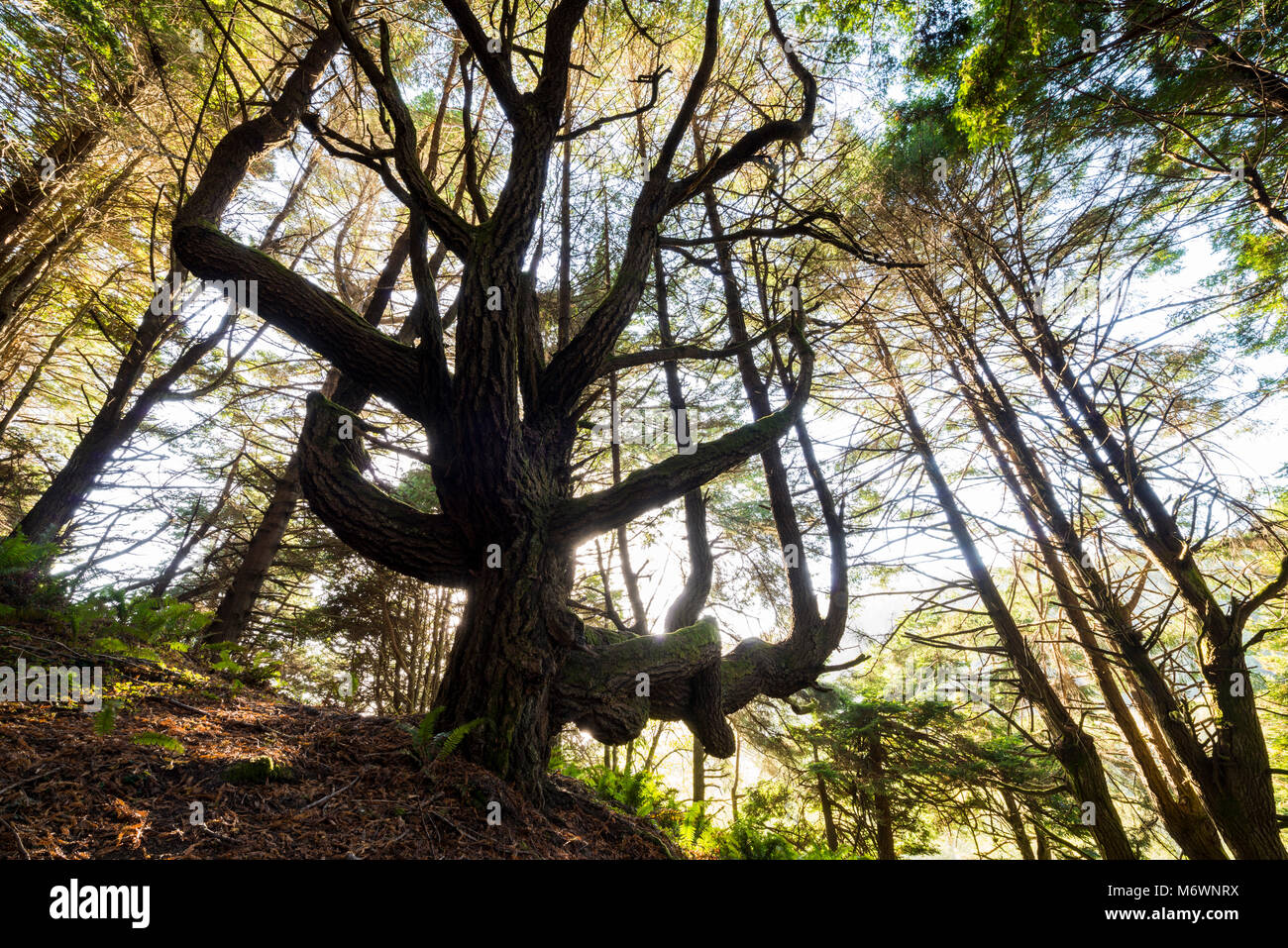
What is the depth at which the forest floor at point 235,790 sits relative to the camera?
180cm

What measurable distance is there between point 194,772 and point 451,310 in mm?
5374

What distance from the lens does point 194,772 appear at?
89.4 inches

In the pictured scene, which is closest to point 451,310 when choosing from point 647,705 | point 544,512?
point 544,512

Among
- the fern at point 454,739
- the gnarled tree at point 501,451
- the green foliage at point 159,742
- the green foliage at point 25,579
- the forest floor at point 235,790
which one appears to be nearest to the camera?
the forest floor at point 235,790

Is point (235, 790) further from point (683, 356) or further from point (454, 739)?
point (683, 356)

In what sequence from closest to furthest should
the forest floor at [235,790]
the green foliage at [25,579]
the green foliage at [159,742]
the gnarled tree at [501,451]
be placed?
the forest floor at [235,790]
the green foliage at [159,742]
the gnarled tree at [501,451]
the green foliage at [25,579]

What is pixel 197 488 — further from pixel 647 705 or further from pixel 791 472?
pixel 791 472

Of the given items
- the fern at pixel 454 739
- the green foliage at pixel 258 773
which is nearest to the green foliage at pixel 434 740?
the fern at pixel 454 739

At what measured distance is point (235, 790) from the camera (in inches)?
86.3

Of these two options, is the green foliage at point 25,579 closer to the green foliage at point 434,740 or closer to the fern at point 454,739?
the green foliage at point 434,740

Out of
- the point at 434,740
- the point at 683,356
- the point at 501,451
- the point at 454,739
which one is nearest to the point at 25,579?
the point at 434,740

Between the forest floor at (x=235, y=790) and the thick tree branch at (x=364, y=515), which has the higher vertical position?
the thick tree branch at (x=364, y=515)

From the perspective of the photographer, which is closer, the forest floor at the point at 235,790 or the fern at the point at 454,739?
the forest floor at the point at 235,790

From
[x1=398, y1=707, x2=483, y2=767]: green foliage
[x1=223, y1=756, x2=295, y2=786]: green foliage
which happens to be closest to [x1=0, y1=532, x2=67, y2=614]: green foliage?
[x1=223, y1=756, x2=295, y2=786]: green foliage
